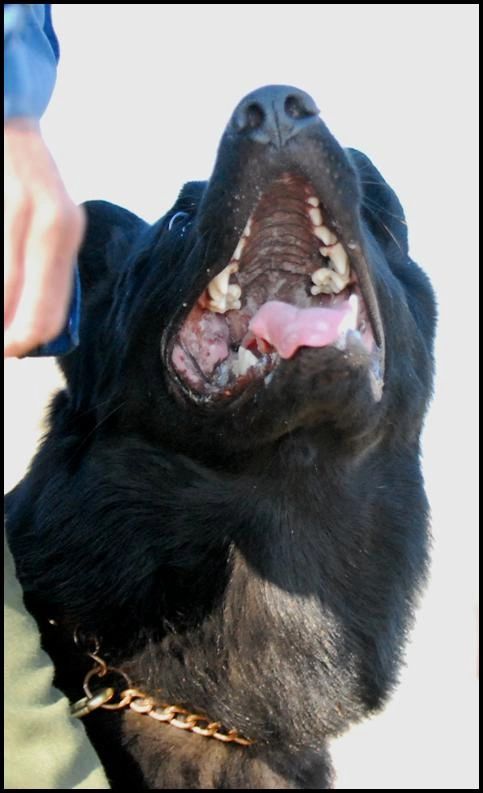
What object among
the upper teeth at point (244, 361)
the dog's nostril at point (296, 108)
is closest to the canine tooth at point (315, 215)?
A: the dog's nostril at point (296, 108)

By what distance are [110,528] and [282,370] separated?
732 mm

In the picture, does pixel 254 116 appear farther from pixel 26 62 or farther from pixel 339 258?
pixel 26 62

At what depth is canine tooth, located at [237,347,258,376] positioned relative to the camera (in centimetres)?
250

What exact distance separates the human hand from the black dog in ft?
3.76

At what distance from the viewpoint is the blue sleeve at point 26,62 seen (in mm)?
1460

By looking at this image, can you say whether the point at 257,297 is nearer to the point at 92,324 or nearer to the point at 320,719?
the point at 92,324

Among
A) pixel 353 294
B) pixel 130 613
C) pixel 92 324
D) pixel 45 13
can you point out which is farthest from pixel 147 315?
pixel 45 13

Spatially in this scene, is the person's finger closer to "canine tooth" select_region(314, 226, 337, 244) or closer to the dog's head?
the dog's head

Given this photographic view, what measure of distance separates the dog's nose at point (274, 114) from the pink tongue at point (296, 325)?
1.32 ft

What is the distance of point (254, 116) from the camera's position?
93.0 inches

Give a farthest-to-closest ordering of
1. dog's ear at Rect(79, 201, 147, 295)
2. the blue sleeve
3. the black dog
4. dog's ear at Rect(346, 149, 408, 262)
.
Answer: dog's ear at Rect(79, 201, 147, 295) < dog's ear at Rect(346, 149, 408, 262) < the black dog < the blue sleeve

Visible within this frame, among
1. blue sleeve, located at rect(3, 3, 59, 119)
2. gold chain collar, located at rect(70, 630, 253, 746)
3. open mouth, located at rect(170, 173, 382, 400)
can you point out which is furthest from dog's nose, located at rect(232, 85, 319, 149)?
gold chain collar, located at rect(70, 630, 253, 746)

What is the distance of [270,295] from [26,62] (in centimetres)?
124

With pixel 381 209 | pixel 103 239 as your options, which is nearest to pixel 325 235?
pixel 381 209
